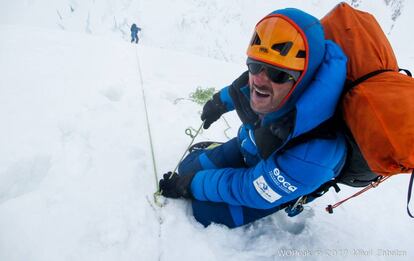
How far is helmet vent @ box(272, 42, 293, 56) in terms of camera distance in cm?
143

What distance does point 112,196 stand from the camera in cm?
205

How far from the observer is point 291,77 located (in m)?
1.50

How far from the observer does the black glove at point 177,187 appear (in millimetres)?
2143

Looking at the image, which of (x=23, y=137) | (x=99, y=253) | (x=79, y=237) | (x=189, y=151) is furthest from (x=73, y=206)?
(x=189, y=151)

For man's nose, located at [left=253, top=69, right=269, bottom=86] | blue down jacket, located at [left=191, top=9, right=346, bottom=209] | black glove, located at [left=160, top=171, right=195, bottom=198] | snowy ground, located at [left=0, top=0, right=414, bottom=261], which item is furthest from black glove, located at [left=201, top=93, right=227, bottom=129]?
man's nose, located at [left=253, top=69, right=269, bottom=86]

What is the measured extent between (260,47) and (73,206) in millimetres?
1601

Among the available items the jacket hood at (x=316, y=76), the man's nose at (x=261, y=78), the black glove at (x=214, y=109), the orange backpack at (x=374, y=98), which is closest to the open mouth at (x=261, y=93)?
the man's nose at (x=261, y=78)

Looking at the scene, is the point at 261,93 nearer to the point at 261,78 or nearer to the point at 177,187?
the point at 261,78

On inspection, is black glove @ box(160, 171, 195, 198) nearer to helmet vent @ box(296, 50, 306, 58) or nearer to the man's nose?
the man's nose

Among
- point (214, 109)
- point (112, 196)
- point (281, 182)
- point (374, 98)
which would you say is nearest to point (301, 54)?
point (374, 98)

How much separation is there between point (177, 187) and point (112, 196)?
0.49 meters

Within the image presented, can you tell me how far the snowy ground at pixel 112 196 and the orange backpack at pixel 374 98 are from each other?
3.09ft

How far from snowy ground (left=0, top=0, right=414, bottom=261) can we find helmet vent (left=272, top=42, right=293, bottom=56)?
1365mm

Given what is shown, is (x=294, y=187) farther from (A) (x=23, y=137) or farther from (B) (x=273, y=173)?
(A) (x=23, y=137)
